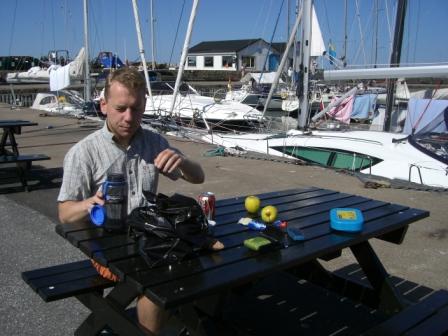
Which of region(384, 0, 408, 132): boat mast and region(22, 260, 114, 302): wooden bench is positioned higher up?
region(384, 0, 408, 132): boat mast

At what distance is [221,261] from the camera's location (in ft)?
6.89

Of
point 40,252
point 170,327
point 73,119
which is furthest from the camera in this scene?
point 73,119

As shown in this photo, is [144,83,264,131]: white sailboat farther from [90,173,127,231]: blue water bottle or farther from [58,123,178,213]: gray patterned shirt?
[90,173,127,231]: blue water bottle

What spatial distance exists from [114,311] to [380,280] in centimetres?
162

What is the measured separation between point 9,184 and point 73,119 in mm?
11056

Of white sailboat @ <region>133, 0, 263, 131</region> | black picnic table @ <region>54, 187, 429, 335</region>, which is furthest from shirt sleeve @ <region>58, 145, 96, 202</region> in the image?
white sailboat @ <region>133, 0, 263, 131</region>

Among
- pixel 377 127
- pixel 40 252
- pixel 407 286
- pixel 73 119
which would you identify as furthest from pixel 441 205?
pixel 73 119

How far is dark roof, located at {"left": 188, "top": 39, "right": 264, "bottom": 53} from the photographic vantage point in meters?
61.0

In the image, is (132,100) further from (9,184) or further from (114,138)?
(9,184)

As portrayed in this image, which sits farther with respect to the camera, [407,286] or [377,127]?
[377,127]

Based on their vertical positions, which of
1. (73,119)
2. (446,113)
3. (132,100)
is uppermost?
(132,100)

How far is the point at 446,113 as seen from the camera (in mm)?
8852

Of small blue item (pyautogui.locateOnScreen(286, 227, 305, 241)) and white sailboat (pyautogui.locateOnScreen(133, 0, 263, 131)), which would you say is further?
white sailboat (pyautogui.locateOnScreen(133, 0, 263, 131))

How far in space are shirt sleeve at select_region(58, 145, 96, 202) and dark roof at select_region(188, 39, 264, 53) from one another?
2322 inches
